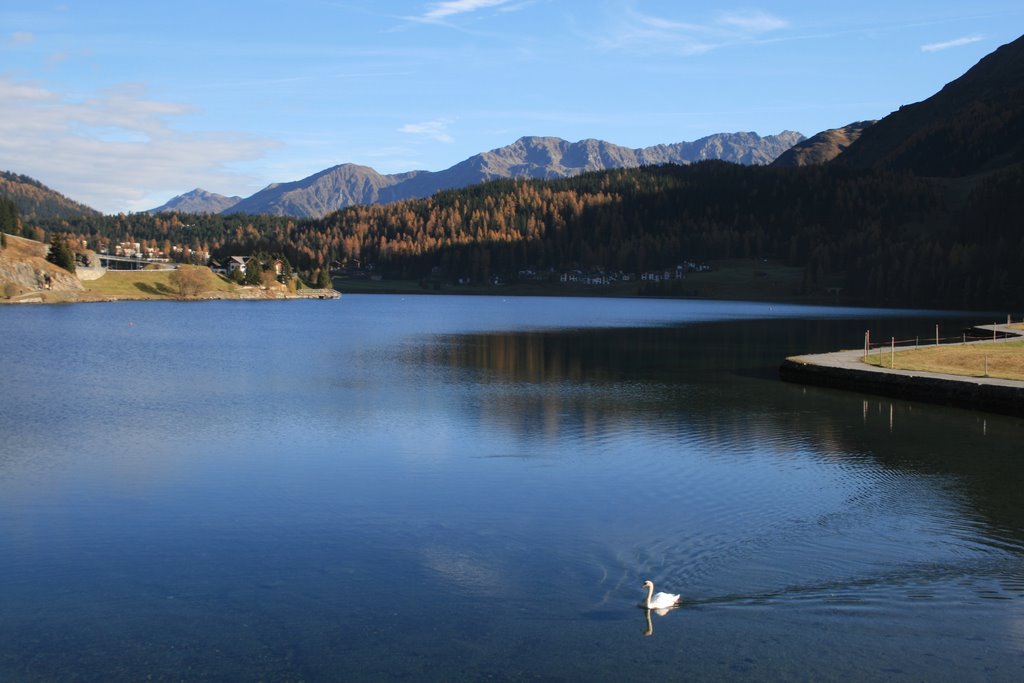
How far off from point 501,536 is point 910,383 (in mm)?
41063

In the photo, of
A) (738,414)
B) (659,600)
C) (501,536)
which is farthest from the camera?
(738,414)

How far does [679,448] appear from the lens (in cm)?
4256

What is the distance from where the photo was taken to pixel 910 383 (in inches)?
2336

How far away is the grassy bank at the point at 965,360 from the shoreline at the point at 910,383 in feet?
8.01

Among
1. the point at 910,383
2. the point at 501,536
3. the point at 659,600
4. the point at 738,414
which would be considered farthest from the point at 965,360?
the point at 659,600

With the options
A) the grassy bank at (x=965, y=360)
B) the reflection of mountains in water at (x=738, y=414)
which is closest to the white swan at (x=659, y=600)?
the reflection of mountains in water at (x=738, y=414)

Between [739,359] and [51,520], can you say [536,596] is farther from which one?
[739,359]

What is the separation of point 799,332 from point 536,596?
384 feet

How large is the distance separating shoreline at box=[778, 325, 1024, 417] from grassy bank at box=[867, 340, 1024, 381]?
2.44 meters

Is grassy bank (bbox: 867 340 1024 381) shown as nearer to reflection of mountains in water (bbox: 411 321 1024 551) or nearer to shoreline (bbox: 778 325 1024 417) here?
shoreline (bbox: 778 325 1024 417)

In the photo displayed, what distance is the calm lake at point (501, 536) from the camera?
1961cm

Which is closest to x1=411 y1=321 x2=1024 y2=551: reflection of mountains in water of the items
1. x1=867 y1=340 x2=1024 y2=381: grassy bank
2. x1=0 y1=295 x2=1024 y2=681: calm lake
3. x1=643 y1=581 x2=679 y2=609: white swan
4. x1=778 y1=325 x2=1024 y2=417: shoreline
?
x1=0 y1=295 x2=1024 y2=681: calm lake

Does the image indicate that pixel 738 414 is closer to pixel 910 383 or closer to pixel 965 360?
pixel 910 383

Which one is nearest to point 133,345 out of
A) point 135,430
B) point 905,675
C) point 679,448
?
point 135,430
